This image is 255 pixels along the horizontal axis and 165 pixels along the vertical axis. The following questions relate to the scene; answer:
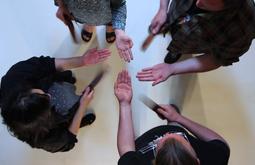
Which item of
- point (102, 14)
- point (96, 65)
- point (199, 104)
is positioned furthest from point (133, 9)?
point (199, 104)

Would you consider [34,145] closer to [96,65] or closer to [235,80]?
[96,65]

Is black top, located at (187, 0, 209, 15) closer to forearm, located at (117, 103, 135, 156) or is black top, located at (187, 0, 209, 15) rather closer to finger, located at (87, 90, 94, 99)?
forearm, located at (117, 103, 135, 156)

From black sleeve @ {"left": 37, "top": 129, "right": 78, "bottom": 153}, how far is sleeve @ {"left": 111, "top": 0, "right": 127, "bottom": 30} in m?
0.45

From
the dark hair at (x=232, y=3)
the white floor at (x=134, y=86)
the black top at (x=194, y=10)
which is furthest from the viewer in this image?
the white floor at (x=134, y=86)

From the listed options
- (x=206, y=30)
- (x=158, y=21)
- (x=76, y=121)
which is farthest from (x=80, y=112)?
(x=206, y=30)

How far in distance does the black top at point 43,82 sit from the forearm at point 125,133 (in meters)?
0.20

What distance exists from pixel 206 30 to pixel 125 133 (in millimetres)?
490

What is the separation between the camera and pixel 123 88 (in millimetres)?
1409

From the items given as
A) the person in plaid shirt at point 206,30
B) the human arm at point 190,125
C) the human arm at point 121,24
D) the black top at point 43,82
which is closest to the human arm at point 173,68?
the person in plaid shirt at point 206,30

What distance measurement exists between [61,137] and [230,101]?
2.51ft

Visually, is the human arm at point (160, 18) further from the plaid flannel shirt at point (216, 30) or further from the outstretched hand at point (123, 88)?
the outstretched hand at point (123, 88)

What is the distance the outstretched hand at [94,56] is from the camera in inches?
55.6

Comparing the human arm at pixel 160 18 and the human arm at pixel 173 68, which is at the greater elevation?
the human arm at pixel 160 18

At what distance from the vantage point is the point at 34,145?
3.99 feet
